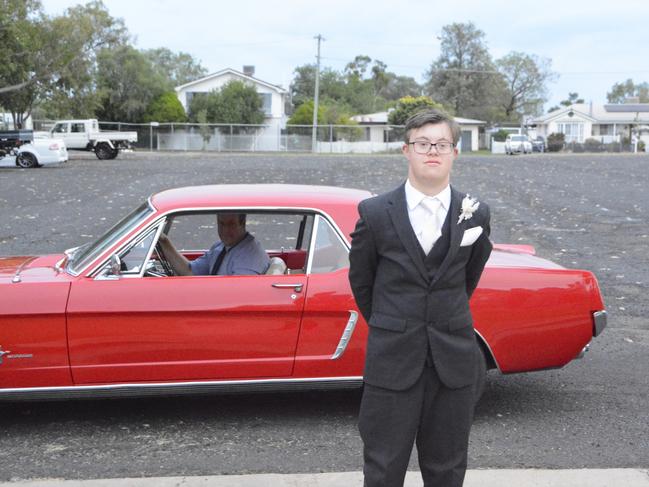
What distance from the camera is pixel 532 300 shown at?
4703 millimetres

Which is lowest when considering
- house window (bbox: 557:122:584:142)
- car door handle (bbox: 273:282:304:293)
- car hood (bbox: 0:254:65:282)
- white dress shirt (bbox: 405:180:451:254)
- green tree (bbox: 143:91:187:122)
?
car door handle (bbox: 273:282:304:293)

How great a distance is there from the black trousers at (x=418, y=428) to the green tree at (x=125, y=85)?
62856 millimetres

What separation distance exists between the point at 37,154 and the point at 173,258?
92.5ft

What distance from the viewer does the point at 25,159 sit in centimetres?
3164

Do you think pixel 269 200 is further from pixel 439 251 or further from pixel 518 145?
pixel 518 145

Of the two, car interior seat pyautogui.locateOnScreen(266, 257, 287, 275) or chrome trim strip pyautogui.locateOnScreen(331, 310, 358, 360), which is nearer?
chrome trim strip pyautogui.locateOnScreen(331, 310, 358, 360)

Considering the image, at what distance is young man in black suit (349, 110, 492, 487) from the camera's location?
271 centimetres


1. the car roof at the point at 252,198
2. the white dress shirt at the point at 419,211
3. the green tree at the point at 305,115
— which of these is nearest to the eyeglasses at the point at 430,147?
the white dress shirt at the point at 419,211

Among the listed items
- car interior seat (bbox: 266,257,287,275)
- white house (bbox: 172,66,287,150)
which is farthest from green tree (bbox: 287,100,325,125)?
car interior seat (bbox: 266,257,287,275)

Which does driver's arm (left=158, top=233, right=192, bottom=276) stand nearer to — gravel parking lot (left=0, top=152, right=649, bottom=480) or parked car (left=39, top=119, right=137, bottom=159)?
gravel parking lot (left=0, top=152, right=649, bottom=480)

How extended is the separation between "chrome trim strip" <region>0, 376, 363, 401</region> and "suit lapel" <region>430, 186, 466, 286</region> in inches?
79.6

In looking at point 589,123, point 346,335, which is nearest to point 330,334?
point 346,335

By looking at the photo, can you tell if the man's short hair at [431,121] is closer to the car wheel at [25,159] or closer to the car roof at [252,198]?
the car roof at [252,198]

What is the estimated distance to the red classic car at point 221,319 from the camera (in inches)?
175
